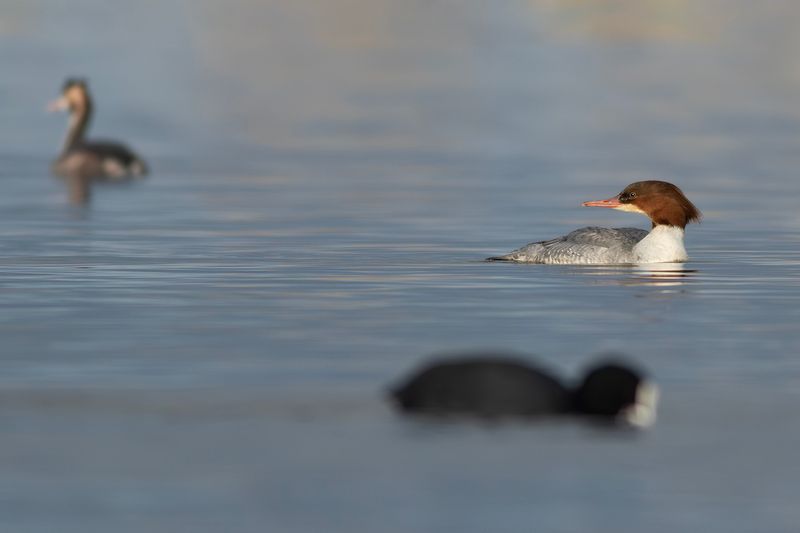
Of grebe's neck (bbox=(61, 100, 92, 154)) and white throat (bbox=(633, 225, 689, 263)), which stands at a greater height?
grebe's neck (bbox=(61, 100, 92, 154))

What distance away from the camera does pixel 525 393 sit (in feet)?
37.1

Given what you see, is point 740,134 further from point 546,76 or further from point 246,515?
point 246,515

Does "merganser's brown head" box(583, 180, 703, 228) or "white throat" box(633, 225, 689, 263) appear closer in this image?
"white throat" box(633, 225, 689, 263)

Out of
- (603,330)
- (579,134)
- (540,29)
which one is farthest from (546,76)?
(603,330)

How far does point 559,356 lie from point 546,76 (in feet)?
130

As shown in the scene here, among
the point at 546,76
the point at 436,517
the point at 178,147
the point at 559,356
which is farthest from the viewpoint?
the point at 546,76

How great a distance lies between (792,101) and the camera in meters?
46.8

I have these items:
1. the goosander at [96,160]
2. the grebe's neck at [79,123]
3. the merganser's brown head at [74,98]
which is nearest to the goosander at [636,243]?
the goosander at [96,160]

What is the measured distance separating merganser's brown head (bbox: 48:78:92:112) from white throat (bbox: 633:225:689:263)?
18.2 meters

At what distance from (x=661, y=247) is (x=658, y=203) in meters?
0.43

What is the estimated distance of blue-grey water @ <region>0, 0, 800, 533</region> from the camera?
1001cm

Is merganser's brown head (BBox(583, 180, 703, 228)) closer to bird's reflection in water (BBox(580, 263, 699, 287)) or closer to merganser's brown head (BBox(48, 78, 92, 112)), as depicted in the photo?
bird's reflection in water (BBox(580, 263, 699, 287))

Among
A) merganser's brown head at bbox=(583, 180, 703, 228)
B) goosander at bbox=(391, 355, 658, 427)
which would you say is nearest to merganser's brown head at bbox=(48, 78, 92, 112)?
merganser's brown head at bbox=(583, 180, 703, 228)

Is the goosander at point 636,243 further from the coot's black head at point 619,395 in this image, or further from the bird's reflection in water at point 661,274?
the coot's black head at point 619,395
